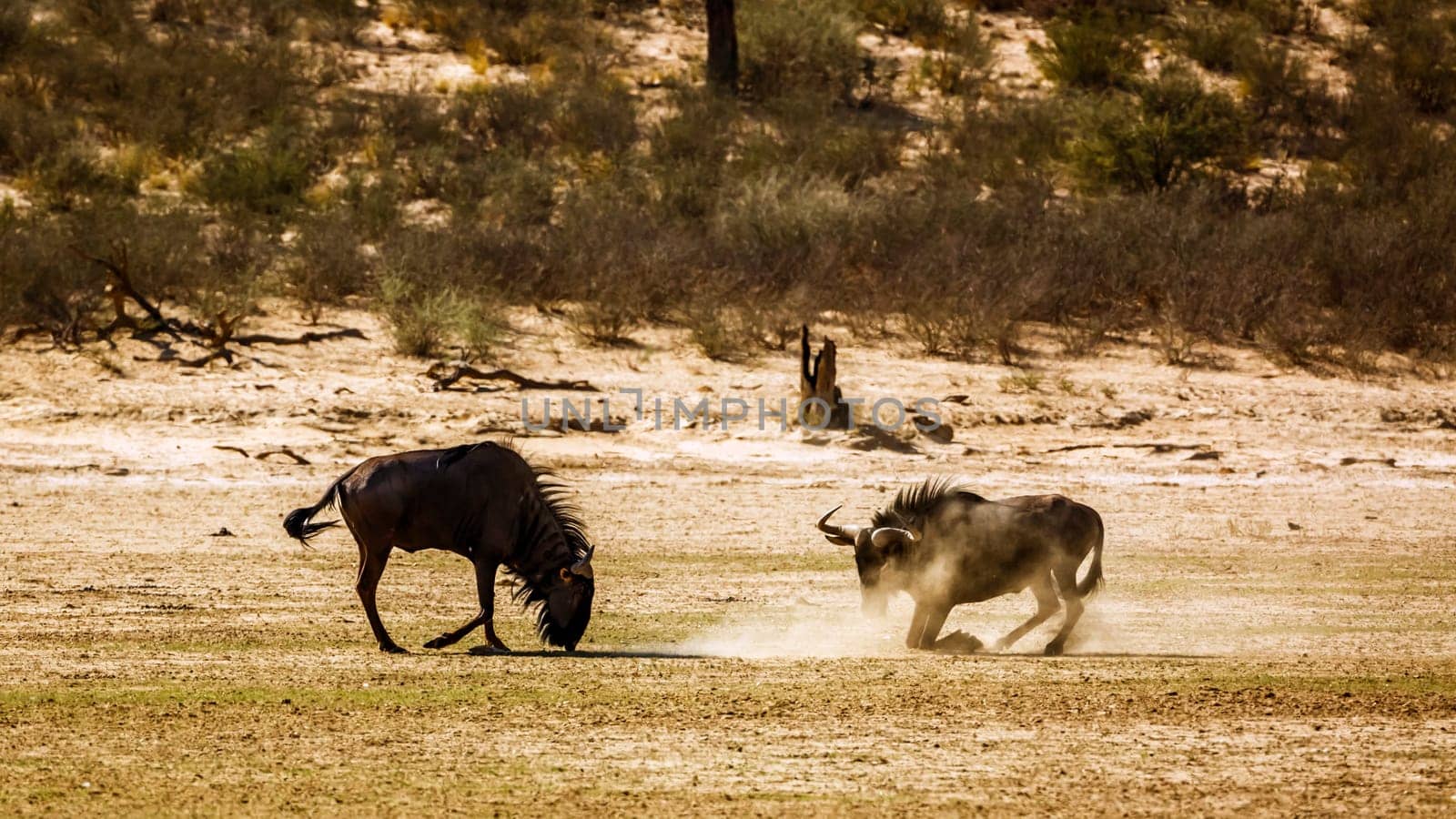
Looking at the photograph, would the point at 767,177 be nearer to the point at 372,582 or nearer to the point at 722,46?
the point at 722,46

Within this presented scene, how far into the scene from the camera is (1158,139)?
31.7m

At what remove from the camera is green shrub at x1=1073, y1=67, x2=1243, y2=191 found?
3150 cm

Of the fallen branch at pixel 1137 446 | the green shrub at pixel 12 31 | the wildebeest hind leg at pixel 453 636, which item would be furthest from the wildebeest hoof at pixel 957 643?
the green shrub at pixel 12 31

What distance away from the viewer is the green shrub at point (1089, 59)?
38312 millimetres

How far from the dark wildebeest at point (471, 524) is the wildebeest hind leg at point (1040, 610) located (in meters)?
2.73

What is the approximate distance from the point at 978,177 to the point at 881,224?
4.98 meters

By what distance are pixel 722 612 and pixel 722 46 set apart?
25539 millimetres

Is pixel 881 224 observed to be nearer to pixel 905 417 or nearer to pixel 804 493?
pixel 905 417

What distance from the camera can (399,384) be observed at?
2139cm

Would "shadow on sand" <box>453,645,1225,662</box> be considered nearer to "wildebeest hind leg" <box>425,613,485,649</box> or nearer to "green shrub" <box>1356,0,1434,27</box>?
"wildebeest hind leg" <box>425,613,485,649</box>

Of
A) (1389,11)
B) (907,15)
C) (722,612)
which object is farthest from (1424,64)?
(722,612)

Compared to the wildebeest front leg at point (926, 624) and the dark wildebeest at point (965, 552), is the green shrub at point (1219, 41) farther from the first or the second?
the wildebeest front leg at point (926, 624)

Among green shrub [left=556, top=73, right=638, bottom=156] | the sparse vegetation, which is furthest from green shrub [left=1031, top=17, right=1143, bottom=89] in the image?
green shrub [left=556, top=73, right=638, bottom=156]

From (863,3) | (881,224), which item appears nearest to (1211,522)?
(881,224)
